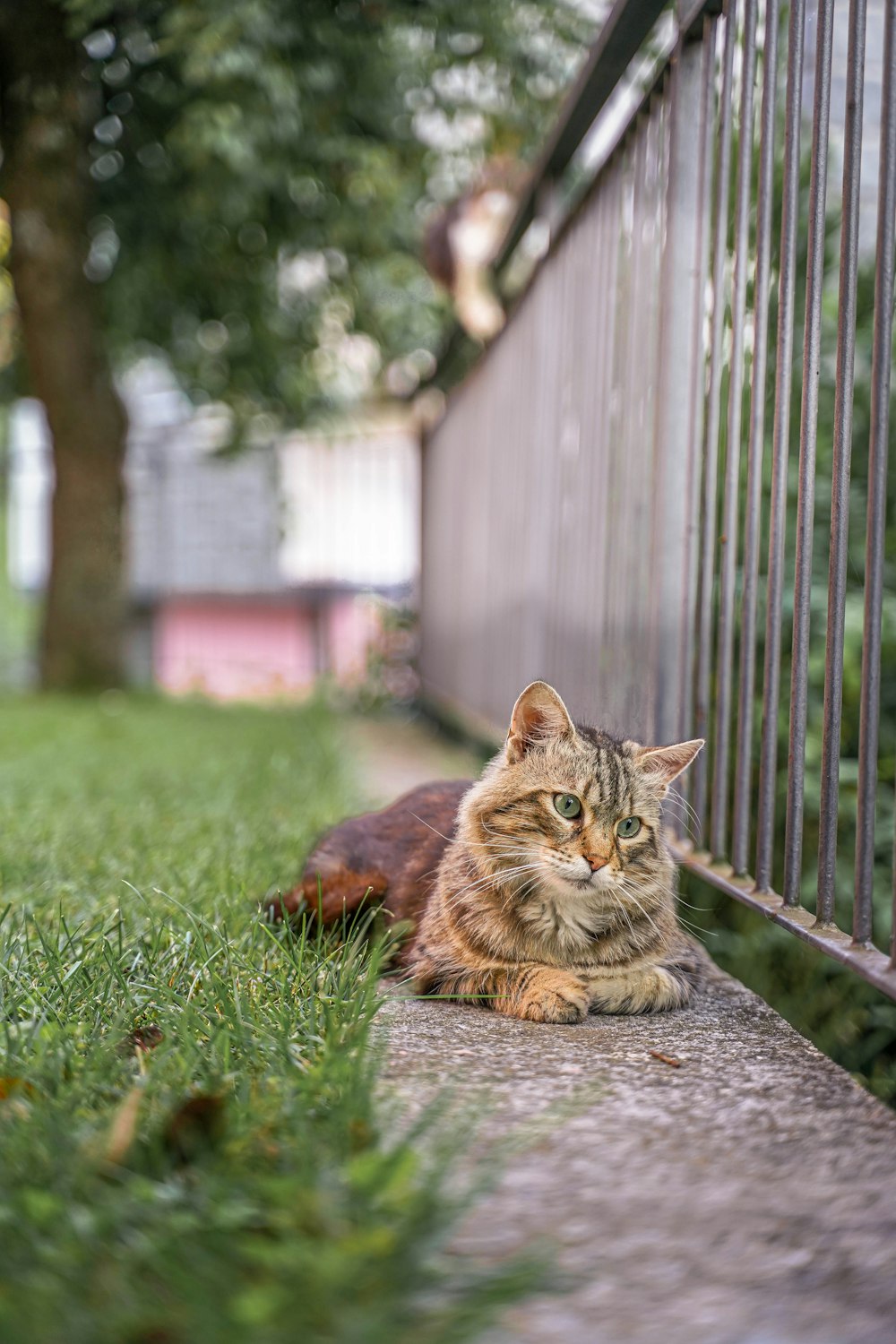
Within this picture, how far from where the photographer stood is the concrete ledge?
1197 millimetres

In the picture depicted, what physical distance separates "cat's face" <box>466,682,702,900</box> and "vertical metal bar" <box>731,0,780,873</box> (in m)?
0.12

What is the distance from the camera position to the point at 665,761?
236cm

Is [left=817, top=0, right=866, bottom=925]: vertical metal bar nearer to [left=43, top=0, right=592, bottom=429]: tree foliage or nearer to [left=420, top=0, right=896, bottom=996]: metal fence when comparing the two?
[left=420, top=0, right=896, bottom=996]: metal fence

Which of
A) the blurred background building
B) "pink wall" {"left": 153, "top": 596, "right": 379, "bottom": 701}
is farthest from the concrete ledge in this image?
"pink wall" {"left": 153, "top": 596, "right": 379, "bottom": 701}

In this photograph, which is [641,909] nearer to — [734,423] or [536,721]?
[536,721]

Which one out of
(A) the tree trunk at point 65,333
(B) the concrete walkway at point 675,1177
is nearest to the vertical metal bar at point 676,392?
(B) the concrete walkway at point 675,1177

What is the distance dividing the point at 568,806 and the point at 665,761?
0.25m

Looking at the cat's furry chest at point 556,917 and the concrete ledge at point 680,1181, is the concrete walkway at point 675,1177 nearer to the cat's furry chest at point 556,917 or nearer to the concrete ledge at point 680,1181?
the concrete ledge at point 680,1181

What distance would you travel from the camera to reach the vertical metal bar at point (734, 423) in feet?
7.66

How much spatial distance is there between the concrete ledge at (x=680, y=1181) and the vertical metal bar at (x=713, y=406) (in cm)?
74

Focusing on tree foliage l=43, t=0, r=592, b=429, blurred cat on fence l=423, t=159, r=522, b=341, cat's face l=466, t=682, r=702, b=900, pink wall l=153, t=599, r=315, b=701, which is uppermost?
tree foliage l=43, t=0, r=592, b=429

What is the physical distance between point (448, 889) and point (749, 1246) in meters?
1.07

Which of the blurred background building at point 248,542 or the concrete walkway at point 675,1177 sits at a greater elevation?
the blurred background building at point 248,542

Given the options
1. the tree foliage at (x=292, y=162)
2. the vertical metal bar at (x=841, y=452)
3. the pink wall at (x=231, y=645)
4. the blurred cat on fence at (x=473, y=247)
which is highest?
the tree foliage at (x=292, y=162)
